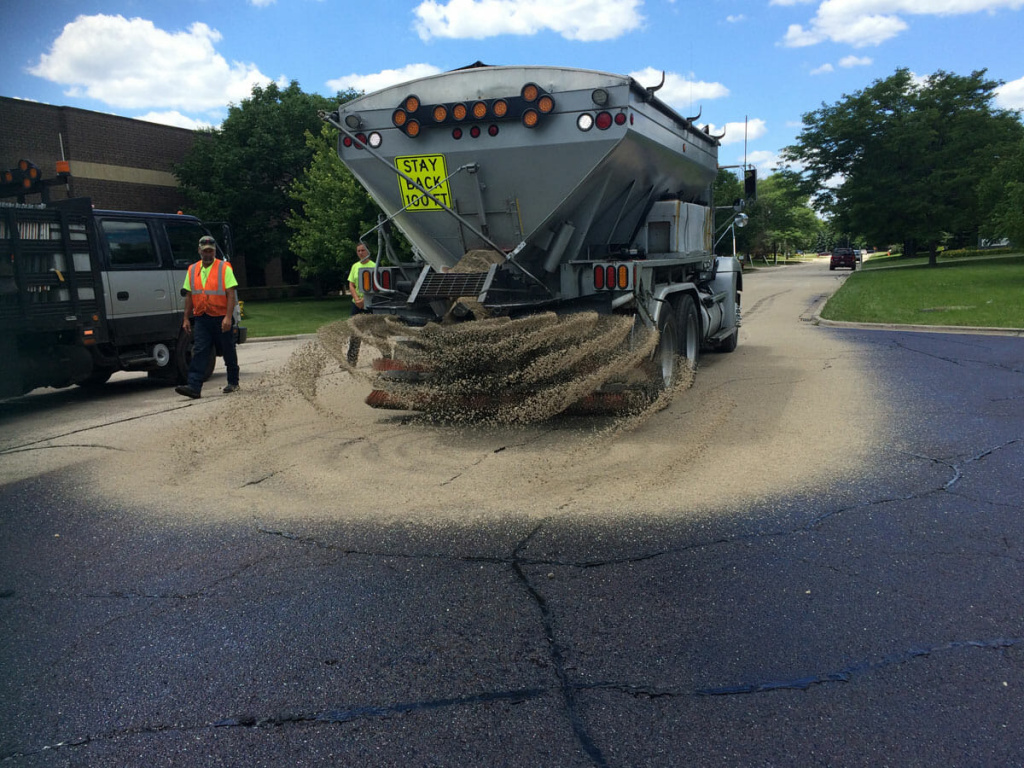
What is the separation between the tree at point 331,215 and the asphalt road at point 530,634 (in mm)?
18783

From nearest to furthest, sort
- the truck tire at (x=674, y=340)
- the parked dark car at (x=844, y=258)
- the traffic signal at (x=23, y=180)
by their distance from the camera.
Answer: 1. the truck tire at (x=674, y=340)
2. the traffic signal at (x=23, y=180)
3. the parked dark car at (x=844, y=258)

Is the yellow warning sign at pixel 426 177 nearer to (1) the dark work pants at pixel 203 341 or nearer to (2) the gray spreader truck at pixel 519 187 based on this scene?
(2) the gray spreader truck at pixel 519 187

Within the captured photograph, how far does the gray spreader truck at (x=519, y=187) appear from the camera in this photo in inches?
247

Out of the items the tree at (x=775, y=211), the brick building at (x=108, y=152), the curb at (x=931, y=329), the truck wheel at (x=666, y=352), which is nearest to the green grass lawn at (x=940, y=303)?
the curb at (x=931, y=329)

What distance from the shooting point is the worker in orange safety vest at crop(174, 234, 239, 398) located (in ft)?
26.7

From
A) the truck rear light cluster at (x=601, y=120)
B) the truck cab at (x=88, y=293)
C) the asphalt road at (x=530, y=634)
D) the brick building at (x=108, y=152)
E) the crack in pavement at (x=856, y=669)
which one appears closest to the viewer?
the asphalt road at (x=530, y=634)

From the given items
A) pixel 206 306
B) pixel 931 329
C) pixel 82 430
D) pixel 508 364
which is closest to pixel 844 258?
pixel 931 329

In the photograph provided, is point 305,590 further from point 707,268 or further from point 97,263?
point 707,268

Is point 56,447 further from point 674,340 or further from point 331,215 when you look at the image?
point 331,215

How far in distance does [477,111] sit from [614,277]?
6.08ft

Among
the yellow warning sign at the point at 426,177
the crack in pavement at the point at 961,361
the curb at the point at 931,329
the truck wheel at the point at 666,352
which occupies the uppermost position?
the yellow warning sign at the point at 426,177

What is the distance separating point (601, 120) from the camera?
6145mm

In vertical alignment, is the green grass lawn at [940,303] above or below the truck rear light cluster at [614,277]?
below

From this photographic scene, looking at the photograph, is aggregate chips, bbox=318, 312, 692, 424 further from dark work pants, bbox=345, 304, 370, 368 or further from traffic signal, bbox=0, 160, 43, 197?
traffic signal, bbox=0, 160, 43, 197
